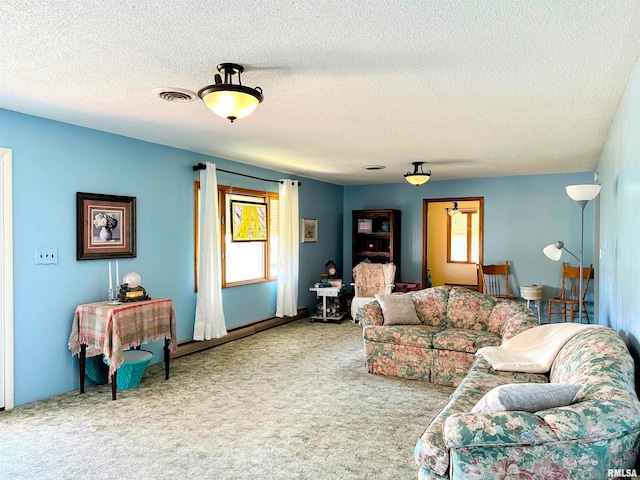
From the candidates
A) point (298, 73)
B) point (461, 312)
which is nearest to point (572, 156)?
point (461, 312)

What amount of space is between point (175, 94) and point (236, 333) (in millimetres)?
3686

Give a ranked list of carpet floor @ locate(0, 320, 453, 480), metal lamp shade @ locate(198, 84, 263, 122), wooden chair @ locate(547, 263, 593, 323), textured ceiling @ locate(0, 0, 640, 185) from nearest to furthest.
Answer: textured ceiling @ locate(0, 0, 640, 185)
metal lamp shade @ locate(198, 84, 263, 122)
carpet floor @ locate(0, 320, 453, 480)
wooden chair @ locate(547, 263, 593, 323)

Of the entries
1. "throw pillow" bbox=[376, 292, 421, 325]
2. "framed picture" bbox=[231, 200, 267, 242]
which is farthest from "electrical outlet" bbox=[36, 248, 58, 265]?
"throw pillow" bbox=[376, 292, 421, 325]

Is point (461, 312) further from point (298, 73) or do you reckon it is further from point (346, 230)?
point (346, 230)

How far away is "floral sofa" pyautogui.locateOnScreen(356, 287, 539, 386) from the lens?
422 centimetres

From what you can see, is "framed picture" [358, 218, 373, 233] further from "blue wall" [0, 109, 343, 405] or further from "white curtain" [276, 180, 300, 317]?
"blue wall" [0, 109, 343, 405]

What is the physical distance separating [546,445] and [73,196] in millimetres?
4004

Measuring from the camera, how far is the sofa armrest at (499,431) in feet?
5.78

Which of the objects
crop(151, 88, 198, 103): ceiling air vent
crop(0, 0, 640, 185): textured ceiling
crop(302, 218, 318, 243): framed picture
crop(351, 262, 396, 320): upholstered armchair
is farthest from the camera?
crop(302, 218, 318, 243): framed picture

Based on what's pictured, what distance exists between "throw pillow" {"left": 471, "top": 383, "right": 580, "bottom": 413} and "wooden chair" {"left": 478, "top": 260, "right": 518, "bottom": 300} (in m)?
5.71

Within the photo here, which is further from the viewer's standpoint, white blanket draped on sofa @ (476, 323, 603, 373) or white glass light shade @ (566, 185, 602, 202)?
white glass light shade @ (566, 185, 602, 202)

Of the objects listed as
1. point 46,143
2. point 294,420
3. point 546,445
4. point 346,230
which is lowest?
point 294,420

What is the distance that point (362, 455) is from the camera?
114 inches

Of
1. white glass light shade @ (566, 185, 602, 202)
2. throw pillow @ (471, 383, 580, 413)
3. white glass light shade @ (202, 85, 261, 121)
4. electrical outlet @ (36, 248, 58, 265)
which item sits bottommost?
throw pillow @ (471, 383, 580, 413)
